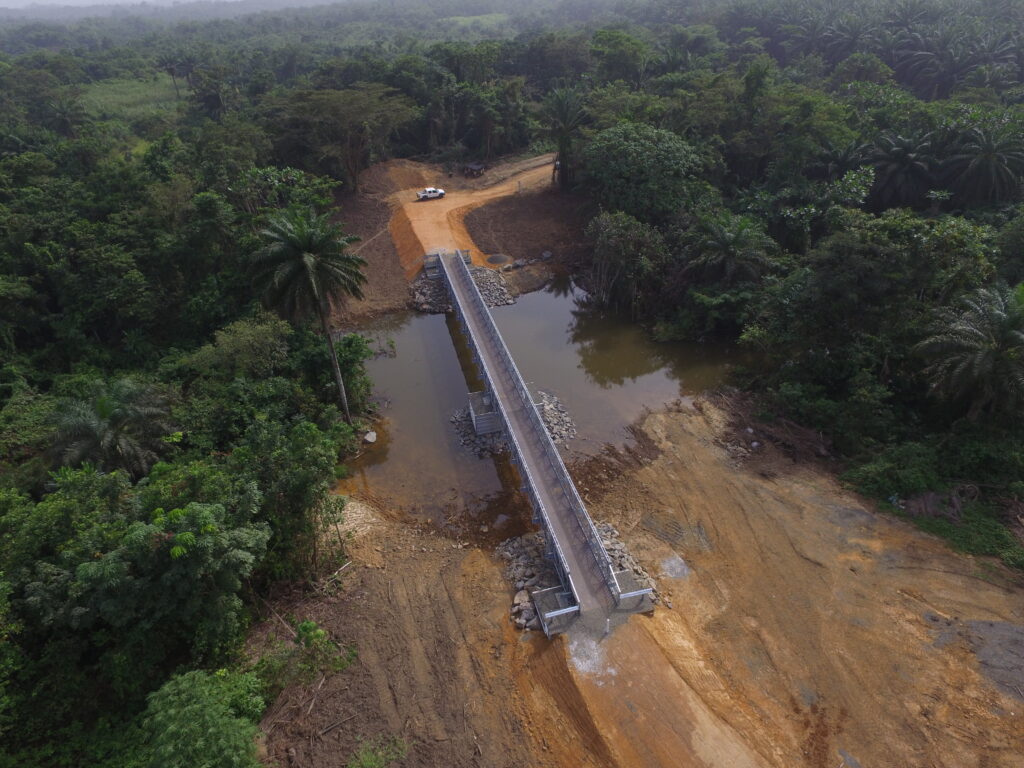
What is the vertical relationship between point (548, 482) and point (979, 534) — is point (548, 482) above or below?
above

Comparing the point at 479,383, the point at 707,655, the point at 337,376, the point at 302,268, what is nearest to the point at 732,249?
the point at 479,383

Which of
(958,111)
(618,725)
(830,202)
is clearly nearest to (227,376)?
(618,725)

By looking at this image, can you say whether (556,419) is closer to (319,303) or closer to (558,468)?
(558,468)

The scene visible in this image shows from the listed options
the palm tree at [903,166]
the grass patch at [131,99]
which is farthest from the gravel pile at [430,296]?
the grass patch at [131,99]

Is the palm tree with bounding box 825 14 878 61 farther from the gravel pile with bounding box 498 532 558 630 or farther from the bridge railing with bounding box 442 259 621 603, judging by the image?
the gravel pile with bounding box 498 532 558 630

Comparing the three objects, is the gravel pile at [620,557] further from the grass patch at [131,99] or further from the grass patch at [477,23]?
the grass patch at [477,23]

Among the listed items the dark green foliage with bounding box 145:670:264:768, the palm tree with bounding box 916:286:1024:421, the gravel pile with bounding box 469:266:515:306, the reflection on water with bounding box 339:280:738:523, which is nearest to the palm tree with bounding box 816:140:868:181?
the reflection on water with bounding box 339:280:738:523
